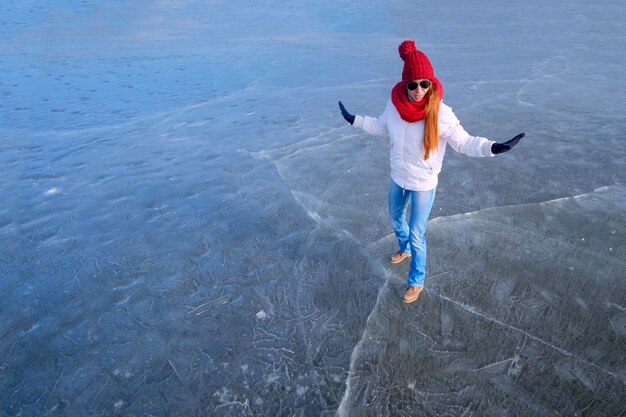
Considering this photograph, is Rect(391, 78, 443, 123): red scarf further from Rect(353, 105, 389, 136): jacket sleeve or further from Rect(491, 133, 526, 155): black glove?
Rect(491, 133, 526, 155): black glove

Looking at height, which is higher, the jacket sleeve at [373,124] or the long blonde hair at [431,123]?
the long blonde hair at [431,123]

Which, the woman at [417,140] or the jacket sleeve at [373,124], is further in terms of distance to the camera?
the jacket sleeve at [373,124]

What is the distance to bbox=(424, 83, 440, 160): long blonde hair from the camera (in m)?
2.55

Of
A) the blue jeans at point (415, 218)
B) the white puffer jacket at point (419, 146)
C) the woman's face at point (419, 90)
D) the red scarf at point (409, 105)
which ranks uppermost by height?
the woman's face at point (419, 90)

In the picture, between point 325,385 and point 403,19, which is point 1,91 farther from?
point 403,19

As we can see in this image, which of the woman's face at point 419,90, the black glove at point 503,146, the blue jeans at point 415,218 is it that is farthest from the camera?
the blue jeans at point 415,218

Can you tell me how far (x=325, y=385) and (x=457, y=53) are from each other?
33.9ft

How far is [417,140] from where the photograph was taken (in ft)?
9.00

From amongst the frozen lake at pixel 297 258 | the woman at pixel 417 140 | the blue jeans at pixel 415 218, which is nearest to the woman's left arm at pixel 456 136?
the woman at pixel 417 140

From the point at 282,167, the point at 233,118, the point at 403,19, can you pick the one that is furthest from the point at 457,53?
the point at 282,167

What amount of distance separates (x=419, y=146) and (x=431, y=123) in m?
0.20

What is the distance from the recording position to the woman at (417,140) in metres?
2.53

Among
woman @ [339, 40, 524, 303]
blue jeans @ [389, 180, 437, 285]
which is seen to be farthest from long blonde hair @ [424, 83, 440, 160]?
blue jeans @ [389, 180, 437, 285]

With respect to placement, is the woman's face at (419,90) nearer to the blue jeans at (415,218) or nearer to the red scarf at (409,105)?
the red scarf at (409,105)
